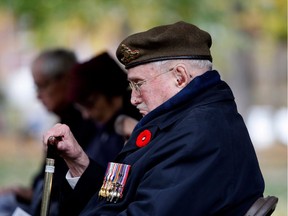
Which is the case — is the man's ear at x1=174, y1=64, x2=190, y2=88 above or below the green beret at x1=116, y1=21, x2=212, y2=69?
below

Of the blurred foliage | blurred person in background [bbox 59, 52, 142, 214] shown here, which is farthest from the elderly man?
the blurred foliage

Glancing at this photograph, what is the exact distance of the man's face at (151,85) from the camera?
363 centimetres

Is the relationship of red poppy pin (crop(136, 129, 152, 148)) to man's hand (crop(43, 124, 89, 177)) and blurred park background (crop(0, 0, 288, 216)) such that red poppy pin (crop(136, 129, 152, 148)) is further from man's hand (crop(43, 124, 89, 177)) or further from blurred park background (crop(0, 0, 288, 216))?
blurred park background (crop(0, 0, 288, 216))

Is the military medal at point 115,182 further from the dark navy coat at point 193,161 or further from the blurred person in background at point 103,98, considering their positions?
the blurred person in background at point 103,98

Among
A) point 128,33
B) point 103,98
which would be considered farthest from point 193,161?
point 128,33

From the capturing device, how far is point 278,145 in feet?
75.6

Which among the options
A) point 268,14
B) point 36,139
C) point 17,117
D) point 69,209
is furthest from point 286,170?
point 17,117

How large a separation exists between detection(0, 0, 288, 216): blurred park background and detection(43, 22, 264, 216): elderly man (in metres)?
5.14

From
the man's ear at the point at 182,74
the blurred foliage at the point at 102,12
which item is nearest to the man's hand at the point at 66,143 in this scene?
the man's ear at the point at 182,74

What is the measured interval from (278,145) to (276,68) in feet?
36.8

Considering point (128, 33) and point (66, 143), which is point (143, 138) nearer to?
point (66, 143)

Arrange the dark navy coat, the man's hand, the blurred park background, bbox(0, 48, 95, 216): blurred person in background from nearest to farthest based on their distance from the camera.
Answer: the dark navy coat, the man's hand, bbox(0, 48, 95, 216): blurred person in background, the blurred park background

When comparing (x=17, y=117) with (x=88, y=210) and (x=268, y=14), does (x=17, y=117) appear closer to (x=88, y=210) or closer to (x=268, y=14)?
(x=268, y=14)

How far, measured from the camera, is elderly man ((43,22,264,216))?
3.33 metres
